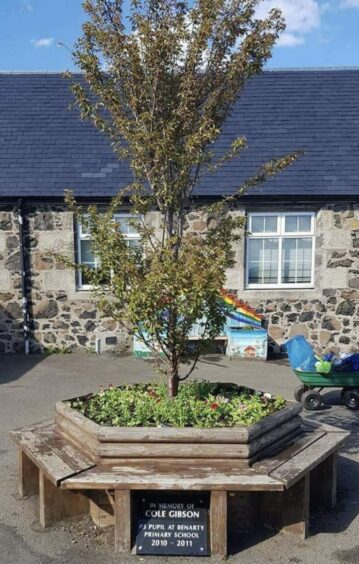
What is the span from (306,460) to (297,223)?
789 cm

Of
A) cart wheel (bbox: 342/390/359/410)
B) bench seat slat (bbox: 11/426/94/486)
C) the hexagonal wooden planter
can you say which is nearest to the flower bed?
the hexagonal wooden planter

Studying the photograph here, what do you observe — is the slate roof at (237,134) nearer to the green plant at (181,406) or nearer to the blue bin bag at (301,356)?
the blue bin bag at (301,356)

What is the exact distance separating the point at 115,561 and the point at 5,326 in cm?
835

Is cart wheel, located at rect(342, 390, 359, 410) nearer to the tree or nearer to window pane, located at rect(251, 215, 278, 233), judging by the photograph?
the tree

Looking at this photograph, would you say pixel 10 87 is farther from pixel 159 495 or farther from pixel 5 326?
pixel 159 495

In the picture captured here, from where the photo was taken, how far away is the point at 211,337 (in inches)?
206

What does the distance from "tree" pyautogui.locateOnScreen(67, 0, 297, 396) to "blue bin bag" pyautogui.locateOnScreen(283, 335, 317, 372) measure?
122 inches

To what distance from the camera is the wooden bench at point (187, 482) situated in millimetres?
3926

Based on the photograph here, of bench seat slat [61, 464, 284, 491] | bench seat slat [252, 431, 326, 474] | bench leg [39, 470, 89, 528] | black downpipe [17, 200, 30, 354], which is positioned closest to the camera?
bench seat slat [61, 464, 284, 491]

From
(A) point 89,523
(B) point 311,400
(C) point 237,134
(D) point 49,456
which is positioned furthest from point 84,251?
(A) point 89,523

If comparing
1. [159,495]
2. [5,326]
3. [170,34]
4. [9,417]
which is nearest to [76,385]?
[9,417]

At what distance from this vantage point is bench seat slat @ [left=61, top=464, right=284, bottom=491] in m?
3.89

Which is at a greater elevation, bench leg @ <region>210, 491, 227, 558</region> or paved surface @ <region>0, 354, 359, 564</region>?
bench leg @ <region>210, 491, 227, 558</region>

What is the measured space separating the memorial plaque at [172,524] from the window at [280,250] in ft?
25.6
